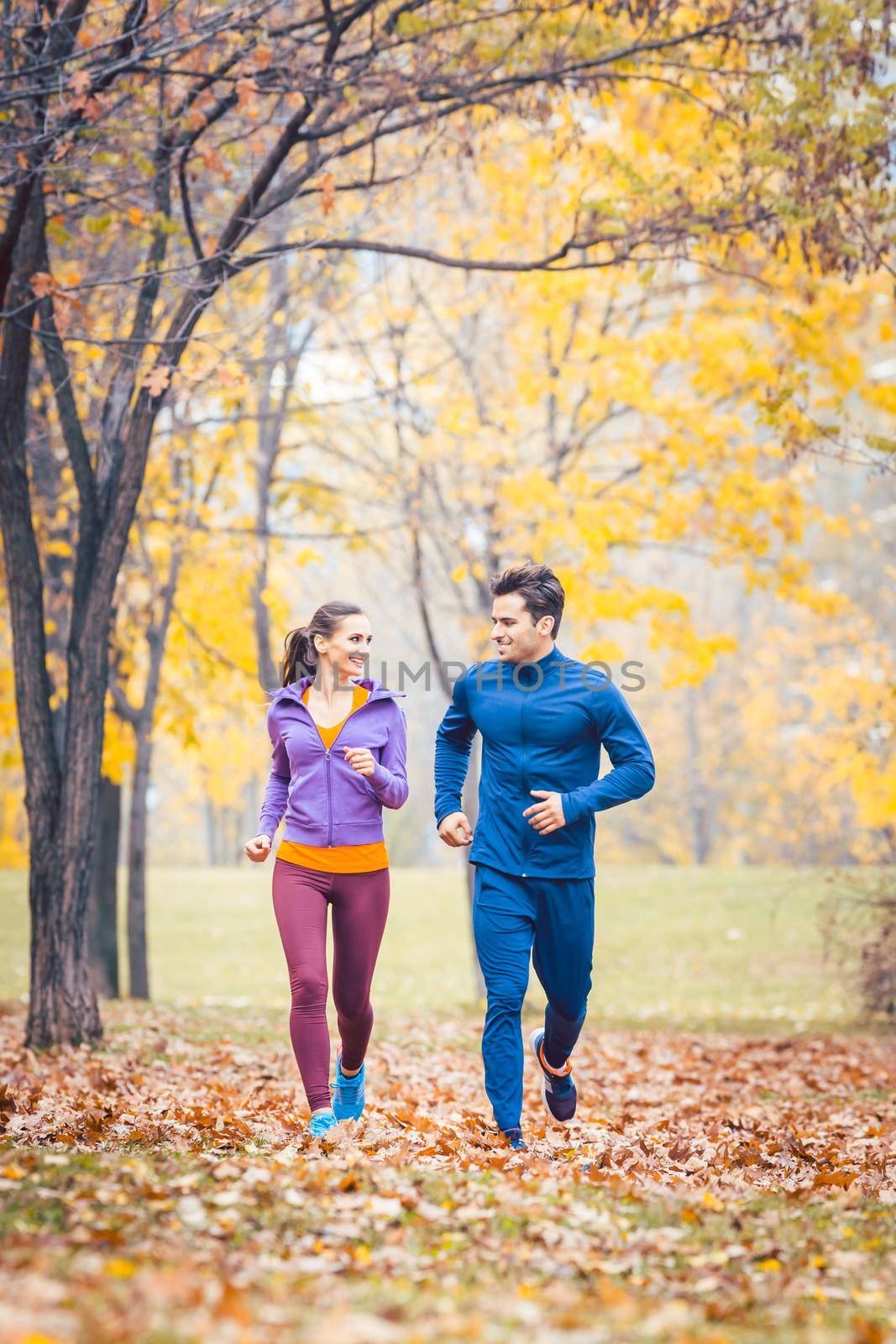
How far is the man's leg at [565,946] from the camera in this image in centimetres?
491

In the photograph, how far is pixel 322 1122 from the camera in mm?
4855

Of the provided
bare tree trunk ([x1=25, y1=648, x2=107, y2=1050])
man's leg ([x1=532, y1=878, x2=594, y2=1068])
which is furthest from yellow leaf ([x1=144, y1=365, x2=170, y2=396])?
man's leg ([x1=532, y1=878, x2=594, y2=1068])

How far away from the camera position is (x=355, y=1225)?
349 cm

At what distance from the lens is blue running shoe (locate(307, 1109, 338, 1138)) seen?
4.84 meters

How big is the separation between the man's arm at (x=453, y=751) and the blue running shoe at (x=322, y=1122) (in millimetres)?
1287

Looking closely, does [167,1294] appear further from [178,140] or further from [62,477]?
[62,477]

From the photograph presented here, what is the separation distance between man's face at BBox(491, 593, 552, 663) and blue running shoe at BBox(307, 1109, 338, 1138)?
204cm

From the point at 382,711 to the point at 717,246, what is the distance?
14.0 ft

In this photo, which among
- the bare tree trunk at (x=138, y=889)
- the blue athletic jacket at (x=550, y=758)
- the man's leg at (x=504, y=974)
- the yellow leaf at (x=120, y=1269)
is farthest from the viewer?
the bare tree trunk at (x=138, y=889)

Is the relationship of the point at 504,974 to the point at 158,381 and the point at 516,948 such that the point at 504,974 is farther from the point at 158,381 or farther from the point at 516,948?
the point at 158,381

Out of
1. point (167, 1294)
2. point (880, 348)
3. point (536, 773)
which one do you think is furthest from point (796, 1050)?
point (880, 348)

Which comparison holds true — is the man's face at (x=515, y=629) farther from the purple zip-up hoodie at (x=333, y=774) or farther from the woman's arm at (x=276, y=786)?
the woman's arm at (x=276, y=786)

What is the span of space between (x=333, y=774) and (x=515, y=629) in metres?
1.00

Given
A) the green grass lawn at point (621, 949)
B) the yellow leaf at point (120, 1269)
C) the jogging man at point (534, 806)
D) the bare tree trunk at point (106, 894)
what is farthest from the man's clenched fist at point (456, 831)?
the green grass lawn at point (621, 949)
